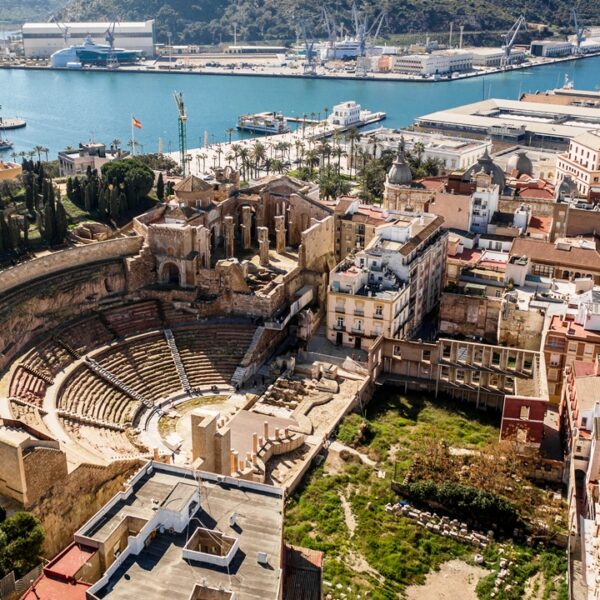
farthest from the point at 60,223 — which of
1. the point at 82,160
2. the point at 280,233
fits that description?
the point at 82,160

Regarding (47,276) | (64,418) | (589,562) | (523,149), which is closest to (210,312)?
(47,276)

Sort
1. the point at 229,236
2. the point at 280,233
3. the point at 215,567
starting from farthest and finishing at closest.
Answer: the point at 280,233
the point at 229,236
the point at 215,567

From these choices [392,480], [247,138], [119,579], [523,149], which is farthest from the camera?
[247,138]

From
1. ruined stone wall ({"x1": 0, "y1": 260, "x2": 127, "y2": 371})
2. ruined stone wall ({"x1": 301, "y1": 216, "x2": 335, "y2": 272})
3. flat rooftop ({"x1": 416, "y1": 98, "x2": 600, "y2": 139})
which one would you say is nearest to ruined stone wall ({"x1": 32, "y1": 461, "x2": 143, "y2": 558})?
ruined stone wall ({"x1": 0, "y1": 260, "x2": 127, "y2": 371})

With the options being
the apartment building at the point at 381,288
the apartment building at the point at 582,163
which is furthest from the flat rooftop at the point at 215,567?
the apartment building at the point at 582,163

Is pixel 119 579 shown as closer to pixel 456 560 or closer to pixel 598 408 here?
pixel 456 560

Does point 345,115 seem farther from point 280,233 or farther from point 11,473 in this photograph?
point 11,473

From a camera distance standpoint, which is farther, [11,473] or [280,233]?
[280,233]
